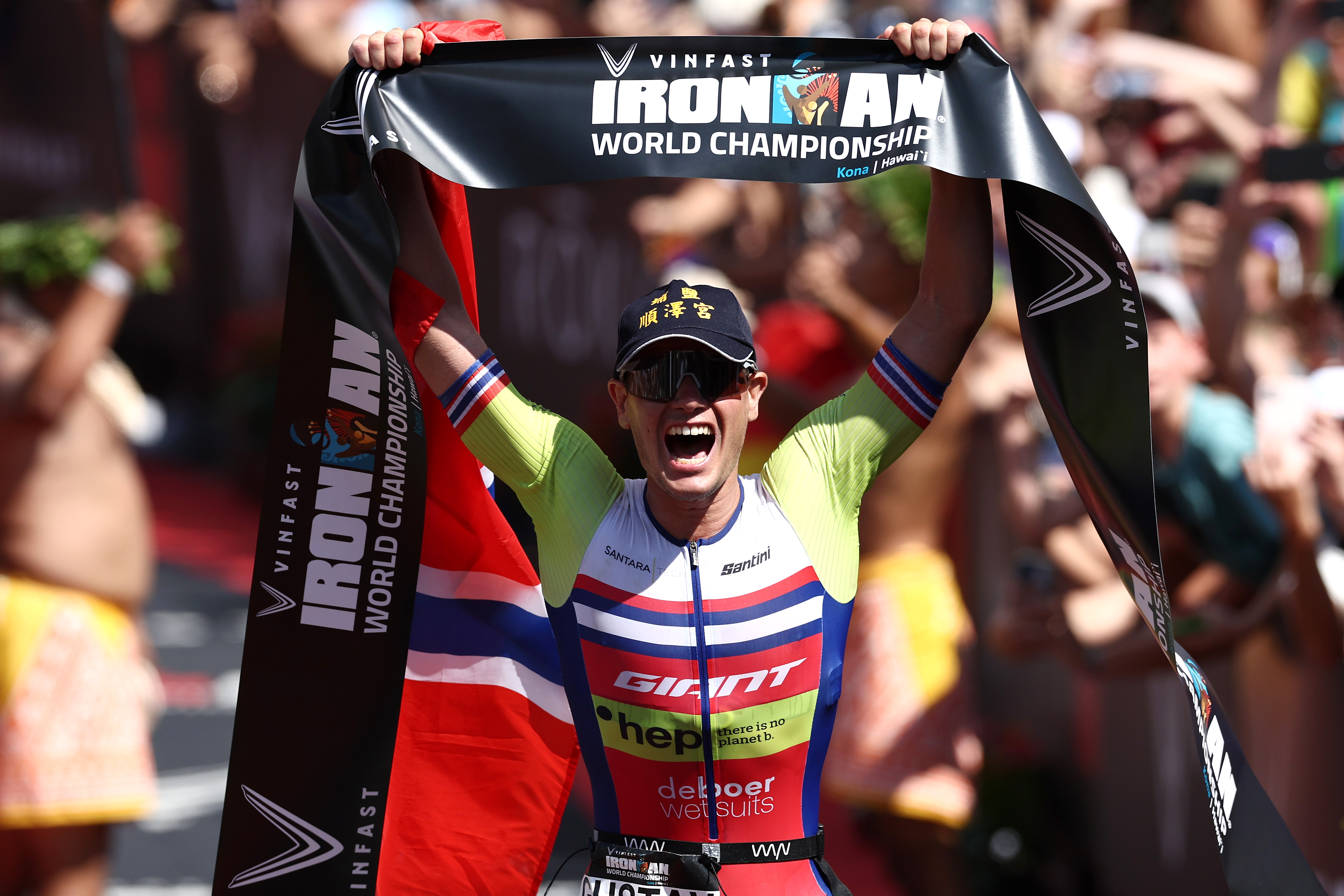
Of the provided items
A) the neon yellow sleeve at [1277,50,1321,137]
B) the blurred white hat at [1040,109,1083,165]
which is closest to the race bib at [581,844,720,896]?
the blurred white hat at [1040,109,1083,165]

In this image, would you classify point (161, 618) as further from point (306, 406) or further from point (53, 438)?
point (306, 406)

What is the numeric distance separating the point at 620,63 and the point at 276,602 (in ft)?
4.53

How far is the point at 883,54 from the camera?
2.72 meters

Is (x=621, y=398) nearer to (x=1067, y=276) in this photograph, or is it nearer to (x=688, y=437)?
(x=688, y=437)

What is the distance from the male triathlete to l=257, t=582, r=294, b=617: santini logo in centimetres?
61

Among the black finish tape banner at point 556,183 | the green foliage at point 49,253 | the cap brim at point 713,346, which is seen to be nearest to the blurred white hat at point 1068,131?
the black finish tape banner at point 556,183

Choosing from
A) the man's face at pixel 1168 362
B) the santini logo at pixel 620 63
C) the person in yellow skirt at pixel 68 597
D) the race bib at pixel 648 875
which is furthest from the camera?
the person in yellow skirt at pixel 68 597

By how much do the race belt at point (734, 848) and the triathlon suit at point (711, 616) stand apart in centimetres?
1

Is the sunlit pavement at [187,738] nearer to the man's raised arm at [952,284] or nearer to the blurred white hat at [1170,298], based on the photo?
the man's raised arm at [952,284]

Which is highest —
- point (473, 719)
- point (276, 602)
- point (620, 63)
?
point (620, 63)

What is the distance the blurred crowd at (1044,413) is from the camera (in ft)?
12.5

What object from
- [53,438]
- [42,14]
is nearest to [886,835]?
[53,438]

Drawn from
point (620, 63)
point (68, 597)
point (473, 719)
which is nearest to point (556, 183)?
point (620, 63)

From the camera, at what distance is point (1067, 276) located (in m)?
2.76
